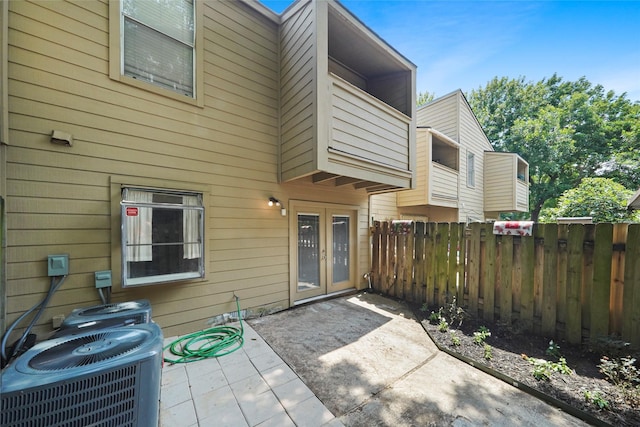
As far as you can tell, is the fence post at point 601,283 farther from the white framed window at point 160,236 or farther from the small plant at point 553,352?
the white framed window at point 160,236

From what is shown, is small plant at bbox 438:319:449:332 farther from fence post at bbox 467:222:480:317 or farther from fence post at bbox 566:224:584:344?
fence post at bbox 566:224:584:344

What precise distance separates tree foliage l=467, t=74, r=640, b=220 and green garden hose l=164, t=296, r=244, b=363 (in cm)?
2053

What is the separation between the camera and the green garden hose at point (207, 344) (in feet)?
8.84

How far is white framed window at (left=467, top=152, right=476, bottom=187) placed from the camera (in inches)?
392

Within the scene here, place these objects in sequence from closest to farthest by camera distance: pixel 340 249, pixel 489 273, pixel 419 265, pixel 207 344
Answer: pixel 207 344, pixel 489 273, pixel 419 265, pixel 340 249

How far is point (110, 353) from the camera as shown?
1.40m

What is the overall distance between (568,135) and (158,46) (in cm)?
Result: 2232

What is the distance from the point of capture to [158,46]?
320 centimetres

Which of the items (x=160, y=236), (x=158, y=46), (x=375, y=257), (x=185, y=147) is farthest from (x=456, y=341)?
(x=158, y=46)

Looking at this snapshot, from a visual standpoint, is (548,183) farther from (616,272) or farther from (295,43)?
(295,43)

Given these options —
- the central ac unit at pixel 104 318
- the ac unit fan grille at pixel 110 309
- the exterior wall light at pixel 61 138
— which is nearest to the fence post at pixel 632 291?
the central ac unit at pixel 104 318

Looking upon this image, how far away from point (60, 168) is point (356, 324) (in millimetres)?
4271

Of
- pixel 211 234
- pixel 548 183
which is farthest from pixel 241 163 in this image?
pixel 548 183

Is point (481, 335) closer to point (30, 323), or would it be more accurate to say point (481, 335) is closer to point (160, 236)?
point (160, 236)
